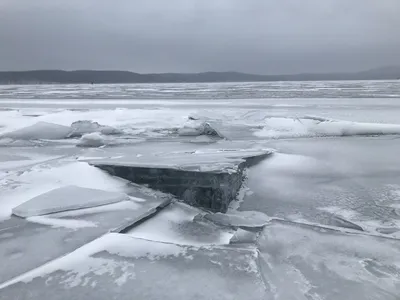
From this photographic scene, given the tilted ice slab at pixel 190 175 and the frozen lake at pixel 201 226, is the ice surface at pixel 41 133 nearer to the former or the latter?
the frozen lake at pixel 201 226

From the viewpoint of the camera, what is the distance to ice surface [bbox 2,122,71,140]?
8027 mm

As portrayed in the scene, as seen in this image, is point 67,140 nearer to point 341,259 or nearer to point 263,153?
point 263,153

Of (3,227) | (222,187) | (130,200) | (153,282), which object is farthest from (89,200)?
(153,282)

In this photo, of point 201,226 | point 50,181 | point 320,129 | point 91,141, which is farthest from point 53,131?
point 201,226

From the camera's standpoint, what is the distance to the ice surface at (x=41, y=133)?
26.3ft

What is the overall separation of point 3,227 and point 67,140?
520 cm

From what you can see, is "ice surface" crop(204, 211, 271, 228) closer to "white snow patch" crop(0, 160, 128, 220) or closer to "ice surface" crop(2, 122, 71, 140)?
"white snow patch" crop(0, 160, 128, 220)

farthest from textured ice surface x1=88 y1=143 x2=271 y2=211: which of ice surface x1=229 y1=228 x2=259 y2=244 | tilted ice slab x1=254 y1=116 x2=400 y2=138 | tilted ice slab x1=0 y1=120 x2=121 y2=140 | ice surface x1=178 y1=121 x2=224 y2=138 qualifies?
tilted ice slab x1=254 y1=116 x2=400 y2=138

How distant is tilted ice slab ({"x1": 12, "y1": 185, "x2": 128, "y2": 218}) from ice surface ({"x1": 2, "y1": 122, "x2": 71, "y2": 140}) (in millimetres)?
4771

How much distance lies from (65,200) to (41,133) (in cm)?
531

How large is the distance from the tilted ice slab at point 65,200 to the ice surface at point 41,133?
15.7 feet

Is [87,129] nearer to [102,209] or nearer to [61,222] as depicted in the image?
[102,209]

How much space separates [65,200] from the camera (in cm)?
351

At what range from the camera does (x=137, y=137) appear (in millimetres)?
8070
